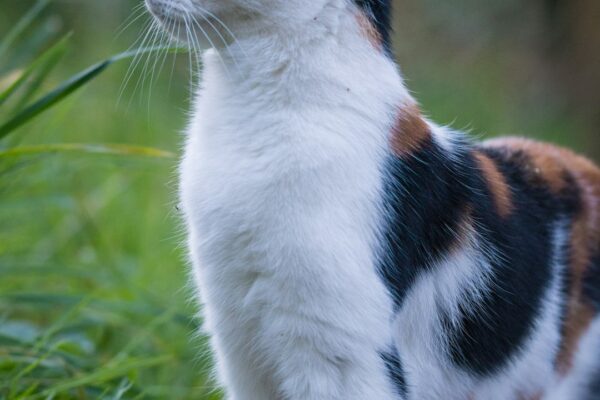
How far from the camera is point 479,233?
238 centimetres

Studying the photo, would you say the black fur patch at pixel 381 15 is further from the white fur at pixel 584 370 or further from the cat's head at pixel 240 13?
the white fur at pixel 584 370

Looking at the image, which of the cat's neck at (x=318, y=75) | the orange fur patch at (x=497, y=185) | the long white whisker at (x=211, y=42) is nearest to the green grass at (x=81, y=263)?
the long white whisker at (x=211, y=42)

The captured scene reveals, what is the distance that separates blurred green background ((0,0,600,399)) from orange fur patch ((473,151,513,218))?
1.33 feet

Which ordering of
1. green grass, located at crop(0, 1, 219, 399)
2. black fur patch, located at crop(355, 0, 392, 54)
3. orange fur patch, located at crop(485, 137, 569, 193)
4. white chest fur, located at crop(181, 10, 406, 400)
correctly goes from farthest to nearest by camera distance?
green grass, located at crop(0, 1, 219, 399)
orange fur patch, located at crop(485, 137, 569, 193)
black fur patch, located at crop(355, 0, 392, 54)
white chest fur, located at crop(181, 10, 406, 400)

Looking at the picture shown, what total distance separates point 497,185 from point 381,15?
56 centimetres

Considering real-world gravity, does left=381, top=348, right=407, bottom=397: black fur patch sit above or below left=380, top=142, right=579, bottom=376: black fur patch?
below

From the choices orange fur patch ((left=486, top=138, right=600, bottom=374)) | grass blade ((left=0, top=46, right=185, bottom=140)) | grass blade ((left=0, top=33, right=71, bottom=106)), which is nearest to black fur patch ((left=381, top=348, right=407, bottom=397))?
orange fur patch ((left=486, top=138, right=600, bottom=374))

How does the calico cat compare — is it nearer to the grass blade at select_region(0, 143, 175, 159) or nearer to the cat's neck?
the cat's neck

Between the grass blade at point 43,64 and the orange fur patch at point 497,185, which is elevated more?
the grass blade at point 43,64

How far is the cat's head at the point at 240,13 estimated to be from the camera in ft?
6.92

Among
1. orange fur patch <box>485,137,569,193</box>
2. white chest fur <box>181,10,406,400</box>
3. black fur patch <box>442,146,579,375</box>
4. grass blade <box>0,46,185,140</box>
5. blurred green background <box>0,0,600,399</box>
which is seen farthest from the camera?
blurred green background <box>0,0,600,399</box>

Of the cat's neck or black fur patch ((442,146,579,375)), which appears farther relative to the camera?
black fur patch ((442,146,579,375))

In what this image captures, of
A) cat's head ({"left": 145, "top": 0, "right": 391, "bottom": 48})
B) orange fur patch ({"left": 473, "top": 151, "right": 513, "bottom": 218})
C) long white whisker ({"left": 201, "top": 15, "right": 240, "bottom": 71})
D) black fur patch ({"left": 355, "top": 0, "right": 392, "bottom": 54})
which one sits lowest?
orange fur patch ({"left": 473, "top": 151, "right": 513, "bottom": 218})

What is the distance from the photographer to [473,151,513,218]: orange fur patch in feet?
8.05
